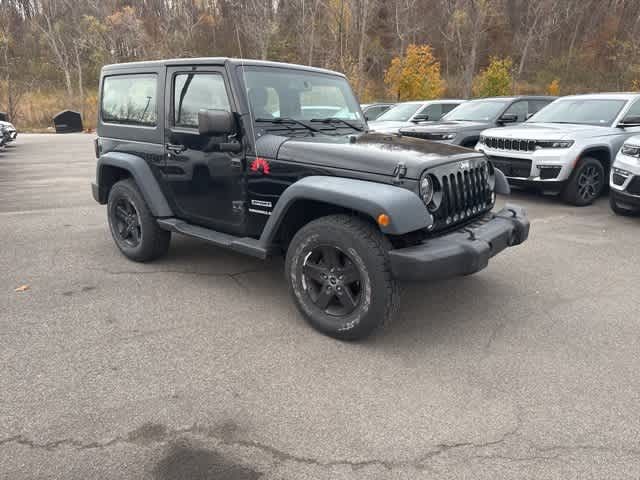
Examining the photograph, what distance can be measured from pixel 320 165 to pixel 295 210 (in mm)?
400

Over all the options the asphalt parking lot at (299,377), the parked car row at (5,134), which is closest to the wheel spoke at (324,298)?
the asphalt parking lot at (299,377)

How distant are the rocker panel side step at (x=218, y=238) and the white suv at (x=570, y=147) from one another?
5548 millimetres

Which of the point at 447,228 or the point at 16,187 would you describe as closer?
the point at 447,228

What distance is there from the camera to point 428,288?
4.45m

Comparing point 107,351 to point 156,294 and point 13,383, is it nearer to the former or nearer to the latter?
point 13,383

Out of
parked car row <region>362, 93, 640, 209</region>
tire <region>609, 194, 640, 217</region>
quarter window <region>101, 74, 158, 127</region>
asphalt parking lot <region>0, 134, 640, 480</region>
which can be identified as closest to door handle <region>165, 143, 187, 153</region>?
quarter window <region>101, 74, 158, 127</region>

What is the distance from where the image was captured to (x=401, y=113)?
13.3 metres

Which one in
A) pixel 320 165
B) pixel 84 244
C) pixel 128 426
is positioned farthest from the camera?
pixel 84 244

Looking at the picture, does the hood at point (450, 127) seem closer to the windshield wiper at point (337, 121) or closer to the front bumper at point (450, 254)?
the windshield wiper at point (337, 121)

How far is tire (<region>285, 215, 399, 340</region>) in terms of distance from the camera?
3.17 m

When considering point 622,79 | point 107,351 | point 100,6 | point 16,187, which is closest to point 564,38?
point 622,79

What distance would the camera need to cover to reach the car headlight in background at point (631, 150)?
653 centimetres

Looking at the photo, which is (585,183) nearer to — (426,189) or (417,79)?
(426,189)

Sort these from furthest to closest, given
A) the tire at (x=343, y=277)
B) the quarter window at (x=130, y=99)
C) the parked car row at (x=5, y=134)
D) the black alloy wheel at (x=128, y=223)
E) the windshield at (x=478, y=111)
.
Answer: the parked car row at (x=5, y=134)
the windshield at (x=478, y=111)
the black alloy wheel at (x=128, y=223)
the quarter window at (x=130, y=99)
the tire at (x=343, y=277)
